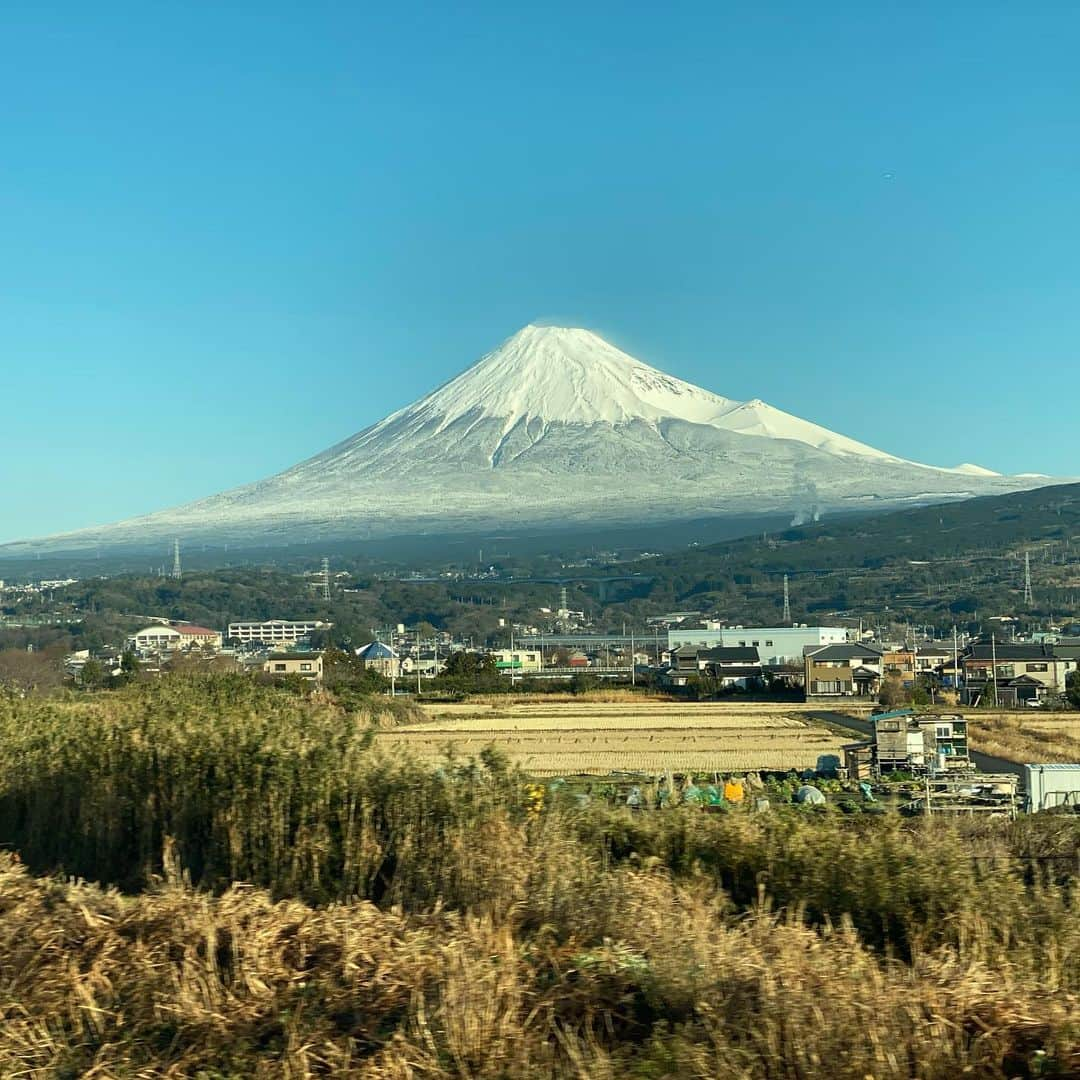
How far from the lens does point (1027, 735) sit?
28.2m

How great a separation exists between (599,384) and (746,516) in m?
27.0

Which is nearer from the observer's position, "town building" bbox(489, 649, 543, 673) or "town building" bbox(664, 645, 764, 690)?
"town building" bbox(664, 645, 764, 690)

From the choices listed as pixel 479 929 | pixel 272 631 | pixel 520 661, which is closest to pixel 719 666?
pixel 520 661

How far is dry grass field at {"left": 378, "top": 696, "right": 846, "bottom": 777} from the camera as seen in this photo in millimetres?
22562

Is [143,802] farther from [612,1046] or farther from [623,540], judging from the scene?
[623,540]

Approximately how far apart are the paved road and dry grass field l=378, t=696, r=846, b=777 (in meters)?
0.71

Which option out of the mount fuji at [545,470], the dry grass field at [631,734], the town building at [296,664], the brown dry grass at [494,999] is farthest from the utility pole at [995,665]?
the mount fuji at [545,470]

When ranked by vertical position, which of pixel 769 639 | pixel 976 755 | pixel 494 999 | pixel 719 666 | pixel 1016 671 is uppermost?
pixel 494 999

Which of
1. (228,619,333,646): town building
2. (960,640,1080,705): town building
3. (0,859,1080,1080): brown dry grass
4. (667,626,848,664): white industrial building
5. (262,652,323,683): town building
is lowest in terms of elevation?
(228,619,333,646): town building

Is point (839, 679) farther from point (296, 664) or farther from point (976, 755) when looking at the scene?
point (976, 755)

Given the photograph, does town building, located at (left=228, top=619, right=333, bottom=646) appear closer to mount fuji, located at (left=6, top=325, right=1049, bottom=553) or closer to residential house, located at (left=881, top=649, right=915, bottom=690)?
residential house, located at (left=881, top=649, right=915, bottom=690)

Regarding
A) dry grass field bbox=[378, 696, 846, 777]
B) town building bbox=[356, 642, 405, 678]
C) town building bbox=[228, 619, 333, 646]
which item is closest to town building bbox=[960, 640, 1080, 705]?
dry grass field bbox=[378, 696, 846, 777]

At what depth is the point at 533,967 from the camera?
4.49m

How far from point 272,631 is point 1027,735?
67.5 metres
